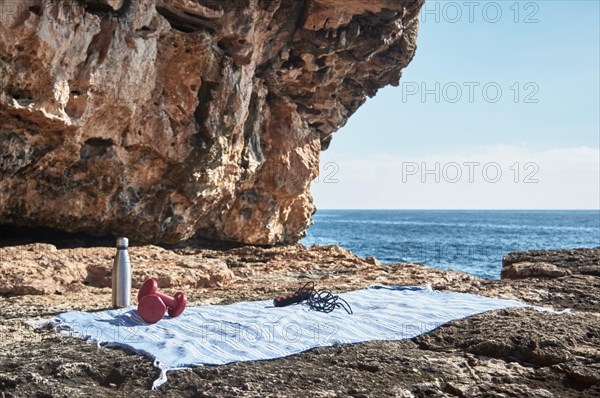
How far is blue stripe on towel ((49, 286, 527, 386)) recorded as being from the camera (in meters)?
4.46

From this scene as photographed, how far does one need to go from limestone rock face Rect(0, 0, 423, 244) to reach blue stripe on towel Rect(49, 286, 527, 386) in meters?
5.07

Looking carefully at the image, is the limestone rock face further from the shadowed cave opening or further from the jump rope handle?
the jump rope handle

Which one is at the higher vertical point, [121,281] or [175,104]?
[175,104]

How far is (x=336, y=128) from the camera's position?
18406 mm

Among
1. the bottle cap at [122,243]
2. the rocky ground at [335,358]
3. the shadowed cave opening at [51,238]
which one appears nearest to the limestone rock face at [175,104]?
the shadowed cave opening at [51,238]

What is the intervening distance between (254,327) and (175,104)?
764cm

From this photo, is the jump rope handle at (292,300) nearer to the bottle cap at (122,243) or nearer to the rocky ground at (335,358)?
the rocky ground at (335,358)

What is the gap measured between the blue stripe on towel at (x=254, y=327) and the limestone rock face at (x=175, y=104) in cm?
507

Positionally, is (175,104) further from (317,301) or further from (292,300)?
(317,301)

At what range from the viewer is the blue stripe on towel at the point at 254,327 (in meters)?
4.46

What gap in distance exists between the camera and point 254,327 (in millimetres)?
5164

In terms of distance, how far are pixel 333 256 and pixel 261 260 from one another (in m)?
2.01

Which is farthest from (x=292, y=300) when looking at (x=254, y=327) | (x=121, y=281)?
(x=121, y=281)

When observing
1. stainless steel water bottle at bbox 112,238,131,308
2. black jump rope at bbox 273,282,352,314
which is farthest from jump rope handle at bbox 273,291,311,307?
stainless steel water bottle at bbox 112,238,131,308
